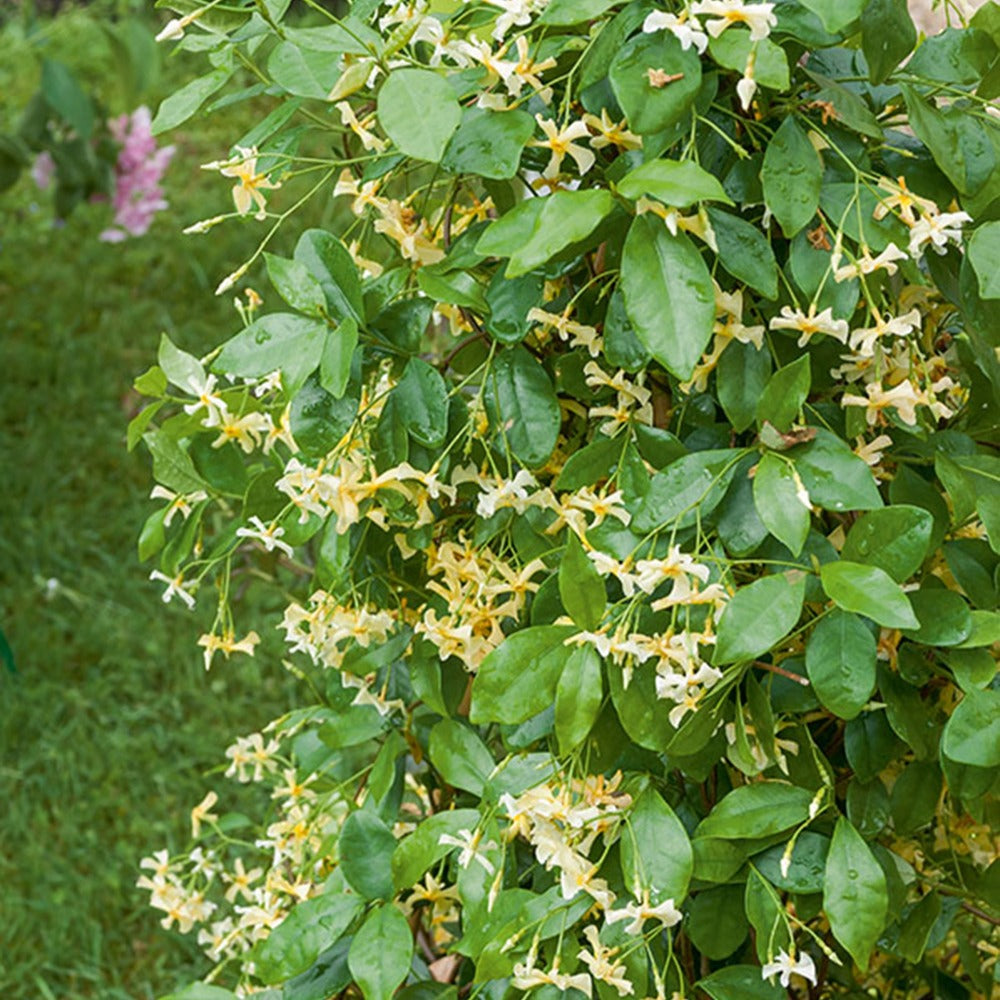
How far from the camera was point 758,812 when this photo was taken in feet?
2.98

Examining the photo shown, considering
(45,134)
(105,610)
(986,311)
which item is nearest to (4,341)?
(45,134)

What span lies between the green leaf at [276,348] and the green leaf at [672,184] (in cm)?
23

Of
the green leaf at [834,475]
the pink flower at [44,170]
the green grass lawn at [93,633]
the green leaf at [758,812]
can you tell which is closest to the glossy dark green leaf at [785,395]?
the green leaf at [834,475]

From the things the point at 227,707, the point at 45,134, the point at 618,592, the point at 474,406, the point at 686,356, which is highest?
the point at 686,356

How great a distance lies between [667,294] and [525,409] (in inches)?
6.9

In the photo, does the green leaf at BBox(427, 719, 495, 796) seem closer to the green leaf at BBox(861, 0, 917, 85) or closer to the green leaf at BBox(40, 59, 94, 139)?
the green leaf at BBox(861, 0, 917, 85)

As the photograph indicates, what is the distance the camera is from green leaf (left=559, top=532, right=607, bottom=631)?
0.86 m

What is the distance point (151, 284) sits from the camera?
3.82 metres

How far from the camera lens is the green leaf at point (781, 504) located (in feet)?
2.61

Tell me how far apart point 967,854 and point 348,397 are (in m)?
0.59

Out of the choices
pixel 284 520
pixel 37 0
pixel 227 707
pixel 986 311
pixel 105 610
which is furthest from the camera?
pixel 37 0

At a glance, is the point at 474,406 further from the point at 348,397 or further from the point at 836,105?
the point at 836,105

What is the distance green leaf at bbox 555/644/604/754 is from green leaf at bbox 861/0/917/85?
382 mm

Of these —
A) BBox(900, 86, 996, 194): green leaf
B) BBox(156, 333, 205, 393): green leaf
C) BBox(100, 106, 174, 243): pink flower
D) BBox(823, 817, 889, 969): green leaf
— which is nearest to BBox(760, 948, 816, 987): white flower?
BBox(823, 817, 889, 969): green leaf
